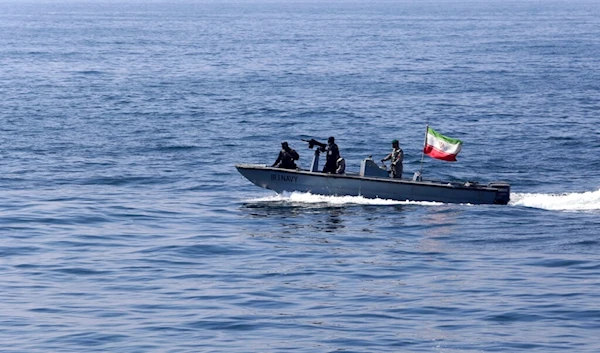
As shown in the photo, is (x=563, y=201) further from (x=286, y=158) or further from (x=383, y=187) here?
(x=286, y=158)

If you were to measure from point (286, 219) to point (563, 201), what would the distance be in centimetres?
937

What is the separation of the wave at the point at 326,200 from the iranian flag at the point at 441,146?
5.21 ft

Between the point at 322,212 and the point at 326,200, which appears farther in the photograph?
the point at 326,200

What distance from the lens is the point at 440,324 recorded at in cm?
2389

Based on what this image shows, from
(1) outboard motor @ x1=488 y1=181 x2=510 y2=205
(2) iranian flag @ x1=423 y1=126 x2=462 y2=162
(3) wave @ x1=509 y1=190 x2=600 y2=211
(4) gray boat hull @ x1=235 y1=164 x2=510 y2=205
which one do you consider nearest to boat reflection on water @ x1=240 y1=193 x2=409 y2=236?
(4) gray boat hull @ x1=235 y1=164 x2=510 y2=205

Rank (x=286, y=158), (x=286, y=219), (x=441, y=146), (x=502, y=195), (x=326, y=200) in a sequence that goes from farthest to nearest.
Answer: (x=286, y=158), (x=326, y=200), (x=441, y=146), (x=502, y=195), (x=286, y=219)

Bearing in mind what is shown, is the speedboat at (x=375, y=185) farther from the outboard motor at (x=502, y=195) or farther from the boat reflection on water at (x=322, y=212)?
the boat reflection on water at (x=322, y=212)

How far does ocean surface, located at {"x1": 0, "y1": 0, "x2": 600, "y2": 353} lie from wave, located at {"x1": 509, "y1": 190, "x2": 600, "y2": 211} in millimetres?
85

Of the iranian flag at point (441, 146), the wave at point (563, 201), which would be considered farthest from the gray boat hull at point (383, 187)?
the wave at point (563, 201)

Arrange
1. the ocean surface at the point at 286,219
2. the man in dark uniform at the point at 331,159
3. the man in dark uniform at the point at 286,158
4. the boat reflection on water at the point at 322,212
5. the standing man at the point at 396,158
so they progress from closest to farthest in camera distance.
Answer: the ocean surface at the point at 286,219 < the boat reflection on water at the point at 322,212 < the standing man at the point at 396,158 < the man in dark uniform at the point at 331,159 < the man in dark uniform at the point at 286,158

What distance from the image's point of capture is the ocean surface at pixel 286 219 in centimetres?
2381

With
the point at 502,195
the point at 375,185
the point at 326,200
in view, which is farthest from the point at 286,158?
the point at 502,195

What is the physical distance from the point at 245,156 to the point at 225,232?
15.6 metres

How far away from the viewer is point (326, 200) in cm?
3831
